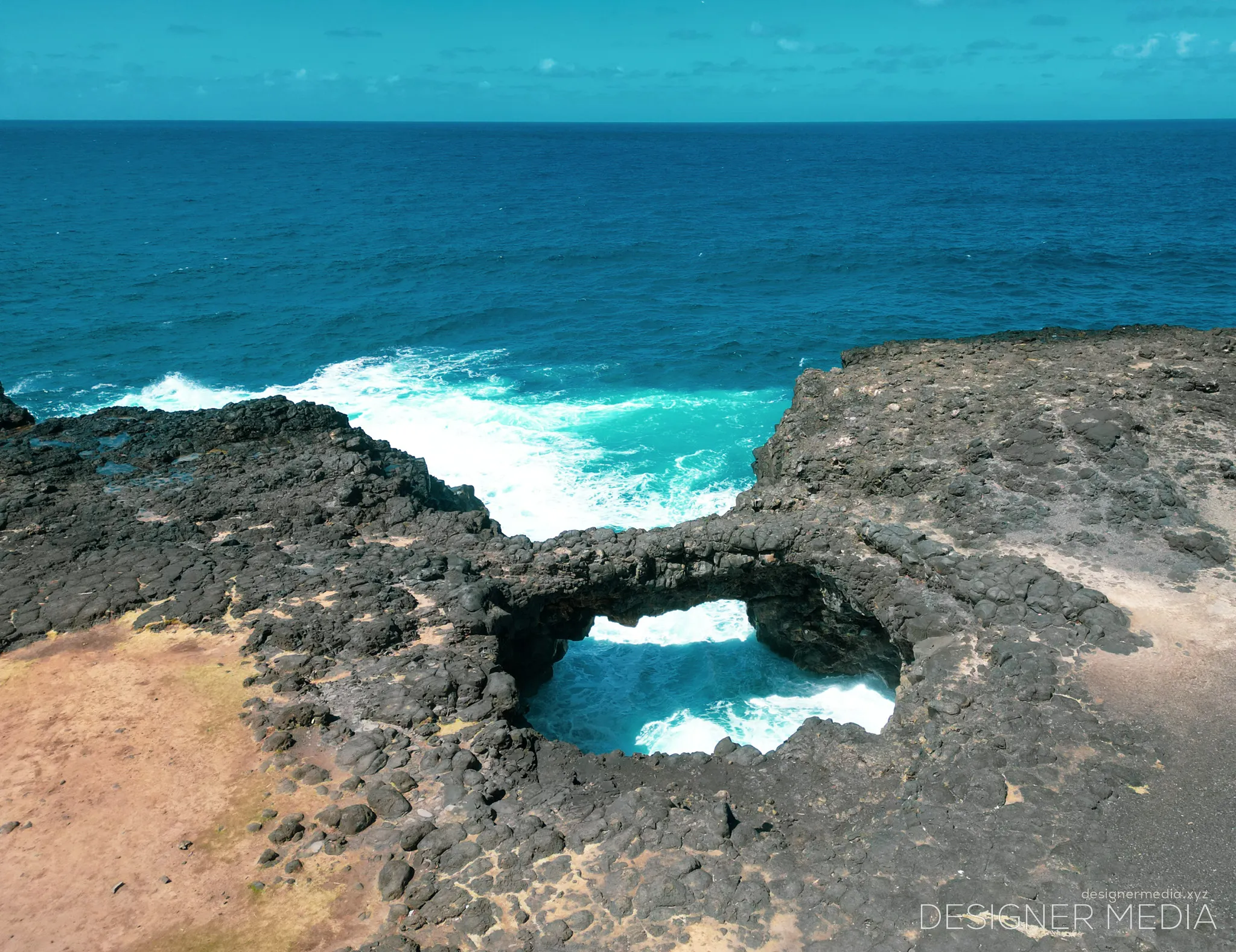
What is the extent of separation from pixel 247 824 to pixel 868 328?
47282 millimetres

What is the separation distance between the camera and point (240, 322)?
58.3 metres

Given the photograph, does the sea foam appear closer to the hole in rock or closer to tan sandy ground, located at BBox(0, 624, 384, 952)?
the hole in rock

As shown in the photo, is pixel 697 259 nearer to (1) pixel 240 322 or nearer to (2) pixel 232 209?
(1) pixel 240 322

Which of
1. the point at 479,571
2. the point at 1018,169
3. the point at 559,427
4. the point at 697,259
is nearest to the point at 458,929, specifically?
the point at 479,571

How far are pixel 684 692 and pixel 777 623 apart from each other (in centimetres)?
341

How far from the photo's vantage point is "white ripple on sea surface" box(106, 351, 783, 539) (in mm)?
35531

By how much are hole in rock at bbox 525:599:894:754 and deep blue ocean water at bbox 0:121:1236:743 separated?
817 mm

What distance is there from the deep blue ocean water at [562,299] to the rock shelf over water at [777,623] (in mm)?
5656

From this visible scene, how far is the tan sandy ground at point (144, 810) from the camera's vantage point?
1443cm

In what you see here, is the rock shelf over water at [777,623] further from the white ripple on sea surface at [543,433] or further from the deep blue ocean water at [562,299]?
the white ripple on sea surface at [543,433]

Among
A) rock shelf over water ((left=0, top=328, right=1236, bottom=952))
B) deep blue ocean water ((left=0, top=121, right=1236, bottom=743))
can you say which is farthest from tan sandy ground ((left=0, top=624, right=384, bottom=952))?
deep blue ocean water ((left=0, top=121, right=1236, bottom=743))

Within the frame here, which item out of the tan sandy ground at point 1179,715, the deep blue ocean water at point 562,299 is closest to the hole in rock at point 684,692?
the deep blue ocean water at point 562,299

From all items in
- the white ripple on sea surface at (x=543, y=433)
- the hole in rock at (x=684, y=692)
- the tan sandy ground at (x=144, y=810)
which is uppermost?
the tan sandy ground at (x=144, y=810)

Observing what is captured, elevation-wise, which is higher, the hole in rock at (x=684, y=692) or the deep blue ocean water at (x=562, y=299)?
the deep blue ocean water at (x=562, y=299)
